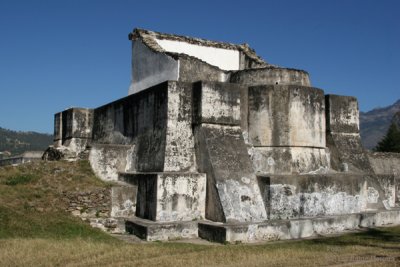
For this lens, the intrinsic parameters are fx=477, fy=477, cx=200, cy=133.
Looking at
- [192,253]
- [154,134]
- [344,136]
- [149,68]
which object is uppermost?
[149,68]

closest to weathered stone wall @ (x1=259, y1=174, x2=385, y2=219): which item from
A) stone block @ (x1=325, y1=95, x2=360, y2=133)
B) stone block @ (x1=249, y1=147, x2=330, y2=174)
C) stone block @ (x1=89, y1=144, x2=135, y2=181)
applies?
stone block @ (x1=249, y1=147, x2=330, y2=174)

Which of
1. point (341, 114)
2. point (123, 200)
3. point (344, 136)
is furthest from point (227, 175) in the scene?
point (341, 114)

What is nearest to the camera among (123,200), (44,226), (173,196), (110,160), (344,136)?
(44,226)

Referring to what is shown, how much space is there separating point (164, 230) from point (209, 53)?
305 inches

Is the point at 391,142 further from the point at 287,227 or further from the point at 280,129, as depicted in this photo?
the point at 287,227

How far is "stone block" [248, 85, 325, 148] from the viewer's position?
11.0 meters

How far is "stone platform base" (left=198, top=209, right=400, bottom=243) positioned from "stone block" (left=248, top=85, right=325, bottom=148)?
1.93 m

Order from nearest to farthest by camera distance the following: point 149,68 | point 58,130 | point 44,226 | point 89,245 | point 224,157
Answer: point 89,245 < point 44,226 < point 224,157 < point 149,68 < point 58,130

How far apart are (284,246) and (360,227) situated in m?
3.20

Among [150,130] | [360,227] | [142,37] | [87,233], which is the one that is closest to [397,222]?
[360,227]

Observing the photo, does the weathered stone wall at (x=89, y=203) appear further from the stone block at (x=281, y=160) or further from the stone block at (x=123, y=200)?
the stone block at (x=281, y=160)

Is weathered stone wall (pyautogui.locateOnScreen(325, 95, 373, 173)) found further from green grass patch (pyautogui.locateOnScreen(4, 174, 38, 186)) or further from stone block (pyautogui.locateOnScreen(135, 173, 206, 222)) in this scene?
green grass patch (pyautogui.locateOnScreen(4, 174, 38, 186))

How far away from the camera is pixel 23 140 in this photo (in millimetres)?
101812

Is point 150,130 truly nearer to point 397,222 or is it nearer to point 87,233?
point 87,233
